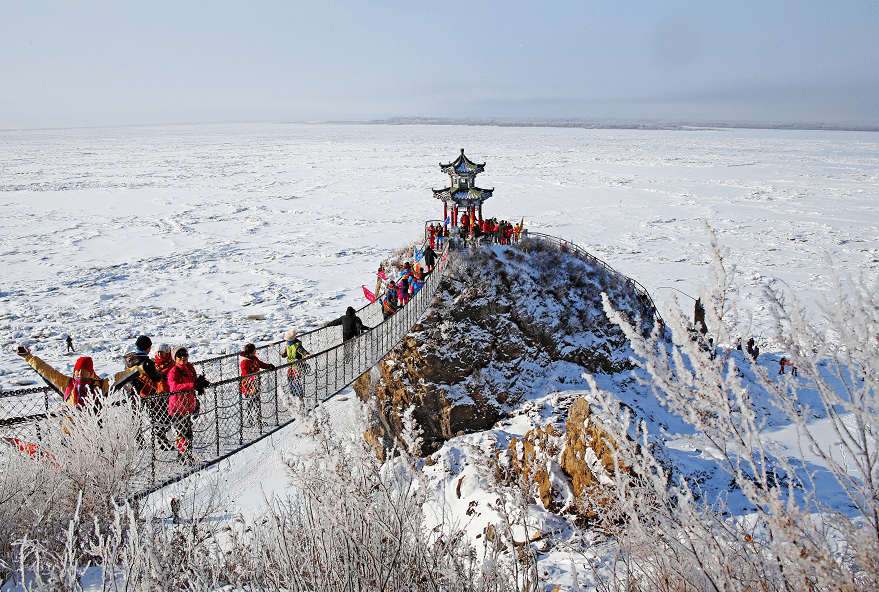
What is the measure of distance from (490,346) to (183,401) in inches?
336

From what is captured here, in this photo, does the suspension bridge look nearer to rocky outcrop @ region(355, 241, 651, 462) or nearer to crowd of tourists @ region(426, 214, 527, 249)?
rocky outcrop @ region(355, 241, 651, 462)

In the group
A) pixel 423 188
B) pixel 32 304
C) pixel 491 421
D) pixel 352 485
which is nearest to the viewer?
pixel 352 485

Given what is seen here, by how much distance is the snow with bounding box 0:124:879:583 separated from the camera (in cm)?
1324

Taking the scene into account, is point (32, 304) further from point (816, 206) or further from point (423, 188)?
point (816, 206)

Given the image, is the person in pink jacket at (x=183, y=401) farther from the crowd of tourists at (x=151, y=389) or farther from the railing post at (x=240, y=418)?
the railing post at (x=240, y=418)

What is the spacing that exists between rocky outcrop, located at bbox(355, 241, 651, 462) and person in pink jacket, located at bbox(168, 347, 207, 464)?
7.35 metres

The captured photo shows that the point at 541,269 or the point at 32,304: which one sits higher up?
the point at 541,269

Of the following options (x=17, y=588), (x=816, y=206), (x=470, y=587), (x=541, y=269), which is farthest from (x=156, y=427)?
(x=816, y=206)

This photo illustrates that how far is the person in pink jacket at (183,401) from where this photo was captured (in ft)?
19.3

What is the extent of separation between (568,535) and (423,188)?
39188mm

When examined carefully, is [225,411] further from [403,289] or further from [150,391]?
[403,289]

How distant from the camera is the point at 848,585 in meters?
2.63

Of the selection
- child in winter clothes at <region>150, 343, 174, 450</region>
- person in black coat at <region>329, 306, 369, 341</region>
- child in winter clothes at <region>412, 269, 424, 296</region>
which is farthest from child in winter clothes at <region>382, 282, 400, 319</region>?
child in winter clothes at <region>150, 343, 174, 450</region>

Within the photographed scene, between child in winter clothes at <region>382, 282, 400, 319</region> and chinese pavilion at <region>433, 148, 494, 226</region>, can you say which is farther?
chinese pavilion at <region>433, 148, 494, 226</region>
